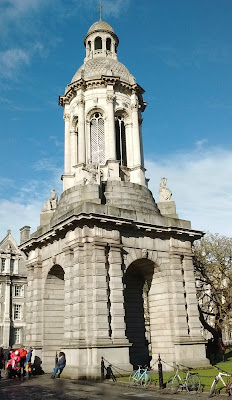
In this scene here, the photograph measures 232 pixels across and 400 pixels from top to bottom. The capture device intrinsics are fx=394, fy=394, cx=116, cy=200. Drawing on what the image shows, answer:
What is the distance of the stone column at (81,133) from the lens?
85.5ft

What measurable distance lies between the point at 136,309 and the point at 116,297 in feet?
15.4

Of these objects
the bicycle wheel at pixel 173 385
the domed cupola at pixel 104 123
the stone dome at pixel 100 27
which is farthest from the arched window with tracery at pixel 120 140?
the bicycle wheel at pixel 173 385

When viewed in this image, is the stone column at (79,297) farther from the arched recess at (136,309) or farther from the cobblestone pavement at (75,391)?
the arched recess at (136,309)

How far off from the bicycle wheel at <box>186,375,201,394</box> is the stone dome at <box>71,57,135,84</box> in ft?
65.0

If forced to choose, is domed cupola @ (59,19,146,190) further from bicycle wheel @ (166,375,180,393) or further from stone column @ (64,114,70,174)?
bicycle wheel @ (166,375,180,393)

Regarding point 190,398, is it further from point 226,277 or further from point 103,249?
point 226,277

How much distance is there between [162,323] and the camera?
899 inches

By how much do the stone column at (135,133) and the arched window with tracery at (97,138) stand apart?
2.18 metres

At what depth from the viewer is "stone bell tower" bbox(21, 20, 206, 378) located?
19859mm

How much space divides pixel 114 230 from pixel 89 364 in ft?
22.4

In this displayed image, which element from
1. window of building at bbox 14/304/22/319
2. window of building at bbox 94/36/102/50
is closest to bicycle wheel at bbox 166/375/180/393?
window of building at bbox 94/36/102/50

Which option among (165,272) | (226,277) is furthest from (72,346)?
(226,277)

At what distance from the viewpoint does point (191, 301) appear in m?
23.1

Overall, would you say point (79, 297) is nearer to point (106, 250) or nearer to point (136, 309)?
point (106, 250)
